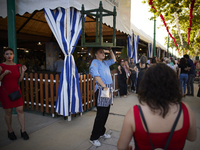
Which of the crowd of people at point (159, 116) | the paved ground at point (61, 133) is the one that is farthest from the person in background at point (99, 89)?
the crowd of people at point (159, 116)

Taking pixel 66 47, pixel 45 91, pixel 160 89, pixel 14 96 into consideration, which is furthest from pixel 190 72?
pixel 14 96

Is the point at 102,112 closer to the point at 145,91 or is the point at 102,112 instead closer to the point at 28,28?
the point at 145,91

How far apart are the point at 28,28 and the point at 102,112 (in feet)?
24.0

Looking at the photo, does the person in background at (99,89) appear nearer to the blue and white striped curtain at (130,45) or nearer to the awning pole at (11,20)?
the awning pole at (11,20)

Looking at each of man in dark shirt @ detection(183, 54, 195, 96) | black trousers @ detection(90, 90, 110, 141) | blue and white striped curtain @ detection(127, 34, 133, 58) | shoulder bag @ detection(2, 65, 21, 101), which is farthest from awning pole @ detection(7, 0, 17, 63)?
man in dark shirt @ detection(183, 54, 195, 96)

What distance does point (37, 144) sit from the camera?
3.14 m

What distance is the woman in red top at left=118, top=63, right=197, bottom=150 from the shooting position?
49.2 inches

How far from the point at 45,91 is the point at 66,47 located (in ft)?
4.74

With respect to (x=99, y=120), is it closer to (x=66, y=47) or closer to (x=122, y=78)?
(x=66, y=47)

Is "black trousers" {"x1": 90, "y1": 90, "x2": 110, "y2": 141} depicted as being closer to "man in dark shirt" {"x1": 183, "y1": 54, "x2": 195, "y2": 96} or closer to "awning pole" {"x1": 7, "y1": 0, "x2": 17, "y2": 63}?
"awning pole" {"x1": 7, "y1": 0, "x2": 17, "y2": 63}

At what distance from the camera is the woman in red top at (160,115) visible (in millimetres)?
1249

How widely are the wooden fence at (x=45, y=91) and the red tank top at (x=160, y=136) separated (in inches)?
137

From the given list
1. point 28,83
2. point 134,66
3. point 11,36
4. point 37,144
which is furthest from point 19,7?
point 134,66

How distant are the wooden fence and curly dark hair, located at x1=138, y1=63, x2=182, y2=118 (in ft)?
11.3
